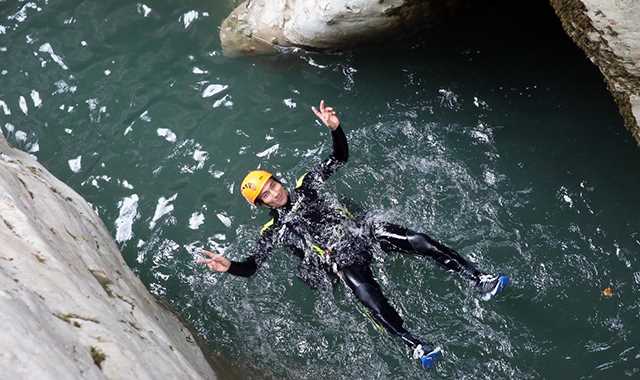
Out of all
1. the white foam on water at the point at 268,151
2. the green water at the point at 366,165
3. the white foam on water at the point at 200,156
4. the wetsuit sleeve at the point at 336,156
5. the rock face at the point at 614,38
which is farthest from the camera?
the white foam on water at the point at 200,156

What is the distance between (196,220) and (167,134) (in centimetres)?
167

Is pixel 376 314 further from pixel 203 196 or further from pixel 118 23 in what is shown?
pixel 118 23

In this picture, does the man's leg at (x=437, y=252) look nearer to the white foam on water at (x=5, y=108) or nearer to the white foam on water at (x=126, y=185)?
the white foam on water at (x=126, y=185)

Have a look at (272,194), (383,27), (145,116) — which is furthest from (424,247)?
(145,116)

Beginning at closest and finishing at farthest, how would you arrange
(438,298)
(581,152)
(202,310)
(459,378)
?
(459,378), (438,298), (202,310), (581,152)

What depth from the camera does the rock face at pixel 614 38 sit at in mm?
5586

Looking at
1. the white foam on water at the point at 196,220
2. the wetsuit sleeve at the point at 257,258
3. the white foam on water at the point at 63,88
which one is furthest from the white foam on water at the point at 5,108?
the wetsuit sleeve at the point at 257,258

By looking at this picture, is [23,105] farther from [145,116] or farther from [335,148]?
[335,148]

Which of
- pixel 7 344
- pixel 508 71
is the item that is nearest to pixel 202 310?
pixel 7 344

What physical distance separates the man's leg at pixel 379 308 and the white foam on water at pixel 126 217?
3168 millimetres

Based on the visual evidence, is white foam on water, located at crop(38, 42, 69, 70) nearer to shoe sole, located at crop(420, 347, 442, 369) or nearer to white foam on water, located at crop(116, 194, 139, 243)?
white foam on water, located at crop(116, 194, 139, 243)

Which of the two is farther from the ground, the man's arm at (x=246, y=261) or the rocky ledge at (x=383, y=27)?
the rocky ledge at (x=383, y=27)

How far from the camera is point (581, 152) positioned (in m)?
8.16

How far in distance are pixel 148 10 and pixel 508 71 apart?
6.17 m
